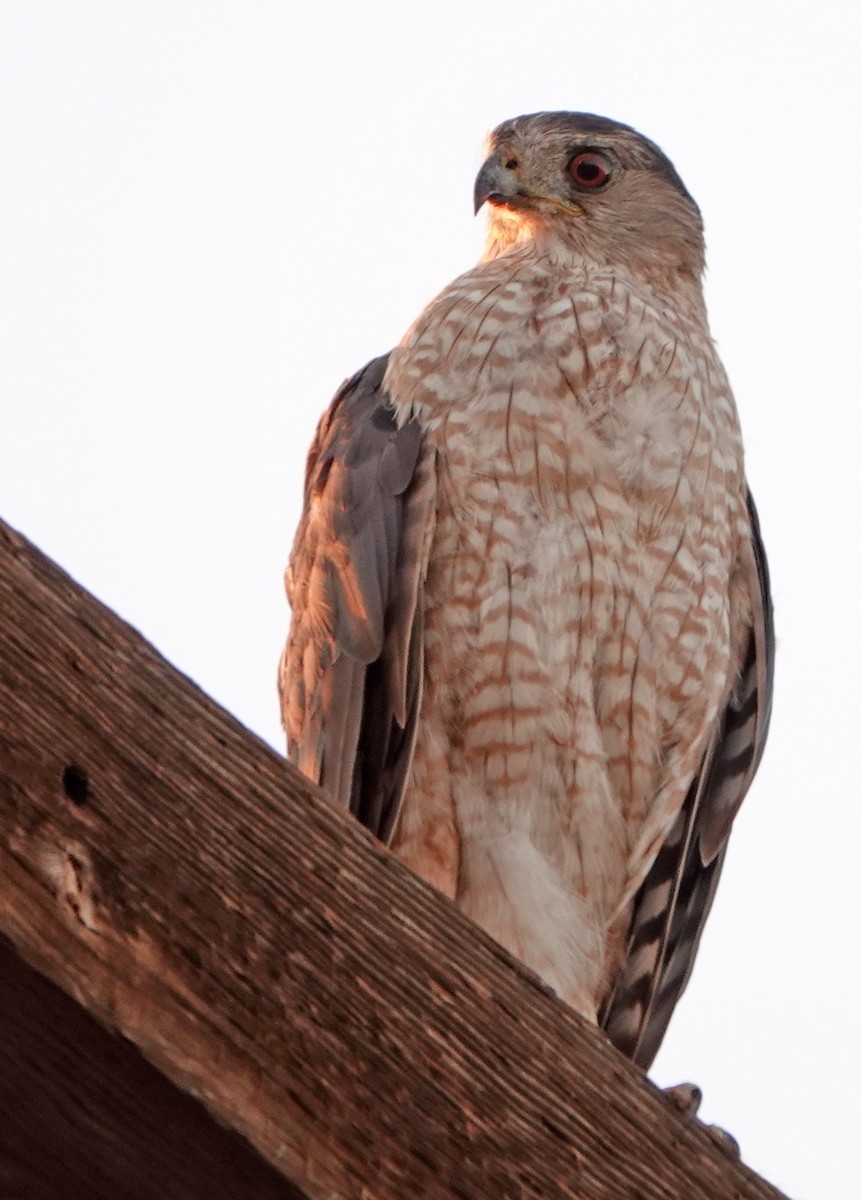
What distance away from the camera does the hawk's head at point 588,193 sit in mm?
5527

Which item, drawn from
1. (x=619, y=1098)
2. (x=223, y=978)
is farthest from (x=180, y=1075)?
(x=619, y=1098)

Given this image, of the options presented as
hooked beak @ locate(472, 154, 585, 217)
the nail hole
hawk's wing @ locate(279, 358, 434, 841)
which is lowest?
the nail hole

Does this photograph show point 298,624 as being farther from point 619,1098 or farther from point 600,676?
point 619,1098

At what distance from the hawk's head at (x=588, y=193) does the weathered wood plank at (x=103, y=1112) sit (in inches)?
159

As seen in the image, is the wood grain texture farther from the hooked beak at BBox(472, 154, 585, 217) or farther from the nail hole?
the hooked beak at BBox(472, 154, 585, 217)

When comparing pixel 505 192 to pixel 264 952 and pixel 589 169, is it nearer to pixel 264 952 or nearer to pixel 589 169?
pixel 589 169

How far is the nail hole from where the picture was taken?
5.29 ft

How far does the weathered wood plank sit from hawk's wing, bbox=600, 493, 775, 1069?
2932mm

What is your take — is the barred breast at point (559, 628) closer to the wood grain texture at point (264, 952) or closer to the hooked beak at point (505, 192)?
the hooked beak at point (505, 192)

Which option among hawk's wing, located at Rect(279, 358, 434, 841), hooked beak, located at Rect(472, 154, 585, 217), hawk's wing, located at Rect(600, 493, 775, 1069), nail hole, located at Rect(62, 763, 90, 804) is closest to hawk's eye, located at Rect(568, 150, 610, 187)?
hooked beak, located at Rect(472, 154, 585, 217)

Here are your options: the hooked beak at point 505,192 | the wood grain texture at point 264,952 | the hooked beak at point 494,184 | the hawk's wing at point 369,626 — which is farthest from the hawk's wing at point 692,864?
the wood grain texture at point 264,952

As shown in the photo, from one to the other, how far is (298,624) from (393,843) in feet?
2.05

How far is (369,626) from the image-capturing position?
4.18 meters

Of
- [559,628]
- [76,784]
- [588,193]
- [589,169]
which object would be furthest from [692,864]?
[76,784]
